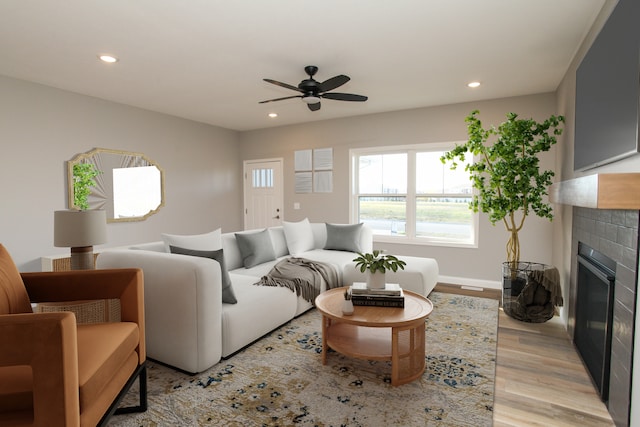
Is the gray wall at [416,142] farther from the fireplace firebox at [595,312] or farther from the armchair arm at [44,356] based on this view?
the armchair arm at [44,356]

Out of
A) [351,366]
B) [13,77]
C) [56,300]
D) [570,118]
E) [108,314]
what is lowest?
[351,366]

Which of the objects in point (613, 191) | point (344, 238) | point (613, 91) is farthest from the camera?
point (344, 238)

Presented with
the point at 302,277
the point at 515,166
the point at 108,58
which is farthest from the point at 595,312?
the point at 108,58

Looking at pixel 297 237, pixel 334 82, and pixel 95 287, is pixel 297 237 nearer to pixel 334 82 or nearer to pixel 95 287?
pixel 334 82

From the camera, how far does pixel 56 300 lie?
6.06 feet

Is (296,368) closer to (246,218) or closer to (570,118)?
(570,118)

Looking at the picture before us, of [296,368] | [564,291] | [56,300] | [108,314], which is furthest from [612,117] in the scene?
[108,314]

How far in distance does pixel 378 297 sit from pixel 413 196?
3049mm

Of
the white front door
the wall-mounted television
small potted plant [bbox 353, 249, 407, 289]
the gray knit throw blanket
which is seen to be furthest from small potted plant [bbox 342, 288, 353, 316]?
the white front door

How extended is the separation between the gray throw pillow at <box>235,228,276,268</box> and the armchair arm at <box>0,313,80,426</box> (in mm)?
2487

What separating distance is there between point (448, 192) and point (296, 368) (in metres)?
3.58

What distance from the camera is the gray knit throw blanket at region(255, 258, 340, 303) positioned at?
10.4 feet

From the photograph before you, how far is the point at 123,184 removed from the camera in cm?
476

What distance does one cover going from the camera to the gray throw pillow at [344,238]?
4.59m
